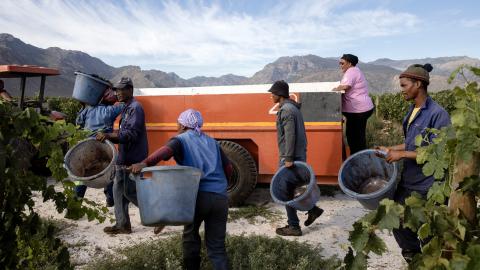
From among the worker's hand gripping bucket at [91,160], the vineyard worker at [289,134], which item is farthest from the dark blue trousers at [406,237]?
the worker's hand gripping bucket at [91,160]

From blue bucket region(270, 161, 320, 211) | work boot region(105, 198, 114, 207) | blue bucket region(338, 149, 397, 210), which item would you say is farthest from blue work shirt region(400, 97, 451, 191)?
work boot region(105, 198, 114, 207)

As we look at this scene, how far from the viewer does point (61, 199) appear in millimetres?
2188

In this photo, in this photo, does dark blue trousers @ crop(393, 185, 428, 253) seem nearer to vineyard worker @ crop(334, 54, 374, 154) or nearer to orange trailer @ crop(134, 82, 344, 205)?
orange trailer @ crop(134, 82, 344, 205)

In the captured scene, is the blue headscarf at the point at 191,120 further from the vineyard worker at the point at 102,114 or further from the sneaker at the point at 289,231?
the sneaker at the point at 289,231

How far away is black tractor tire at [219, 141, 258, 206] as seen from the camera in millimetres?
5426

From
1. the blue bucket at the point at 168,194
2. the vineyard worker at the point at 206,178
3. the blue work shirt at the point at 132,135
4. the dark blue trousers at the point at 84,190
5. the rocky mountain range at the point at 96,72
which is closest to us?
the blue bucket at the point at 168,194

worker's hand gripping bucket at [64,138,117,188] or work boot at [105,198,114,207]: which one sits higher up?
worker's hand gripping bucket at [64,138,117,188]

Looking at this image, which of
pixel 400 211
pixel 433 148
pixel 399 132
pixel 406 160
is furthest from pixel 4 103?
pixel 399 132

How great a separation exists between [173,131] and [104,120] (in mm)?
1119

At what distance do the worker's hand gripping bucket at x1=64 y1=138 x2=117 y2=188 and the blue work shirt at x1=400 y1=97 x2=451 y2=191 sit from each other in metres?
2.55

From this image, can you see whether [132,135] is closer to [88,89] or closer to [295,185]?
[88,89]

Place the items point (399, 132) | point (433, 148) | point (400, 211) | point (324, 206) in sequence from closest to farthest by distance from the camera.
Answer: point (400, 211) < point (433, 148) < point (324, 206) < point (399, 132)

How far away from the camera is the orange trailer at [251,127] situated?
17.2 ft

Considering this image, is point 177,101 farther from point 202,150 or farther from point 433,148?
point 433,148
